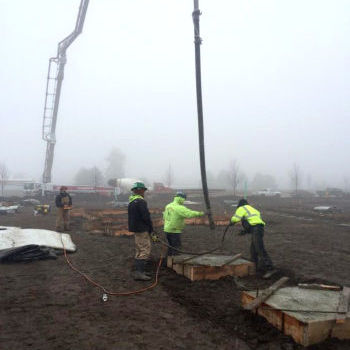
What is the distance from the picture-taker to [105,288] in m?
5.36

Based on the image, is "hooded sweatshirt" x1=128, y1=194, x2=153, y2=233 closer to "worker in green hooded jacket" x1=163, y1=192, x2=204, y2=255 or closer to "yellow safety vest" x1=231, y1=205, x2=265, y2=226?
"worker in green hooded jacket" x1=163, y1=192, x2=204, y2=255

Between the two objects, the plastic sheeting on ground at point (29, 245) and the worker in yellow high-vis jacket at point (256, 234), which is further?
the plastic sheeting on ground at point (29, 245)

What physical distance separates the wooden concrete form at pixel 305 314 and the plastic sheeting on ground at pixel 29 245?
490cm

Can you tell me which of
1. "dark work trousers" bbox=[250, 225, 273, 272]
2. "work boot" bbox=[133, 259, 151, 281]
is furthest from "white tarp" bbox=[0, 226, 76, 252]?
"dark work trousers" bbox=[250, 225, 273, 272]

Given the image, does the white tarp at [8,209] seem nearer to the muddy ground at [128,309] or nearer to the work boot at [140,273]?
the muddy ground at [128,309]

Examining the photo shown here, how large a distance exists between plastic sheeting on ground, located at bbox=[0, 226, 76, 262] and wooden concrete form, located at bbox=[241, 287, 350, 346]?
490 cm

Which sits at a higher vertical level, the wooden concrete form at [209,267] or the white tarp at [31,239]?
the white tarp at [31,239]

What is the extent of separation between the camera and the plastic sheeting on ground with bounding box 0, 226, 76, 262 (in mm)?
7121

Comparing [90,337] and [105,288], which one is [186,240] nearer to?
[105,288]

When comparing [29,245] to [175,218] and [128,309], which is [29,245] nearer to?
[175,218]

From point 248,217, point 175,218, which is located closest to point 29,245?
point 175,218

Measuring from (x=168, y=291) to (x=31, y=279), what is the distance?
246 centimetres

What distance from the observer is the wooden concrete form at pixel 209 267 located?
231 inches

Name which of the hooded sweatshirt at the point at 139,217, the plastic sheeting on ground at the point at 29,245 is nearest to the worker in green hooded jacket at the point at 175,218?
the hooded sweatshirt at the point at 139,217
